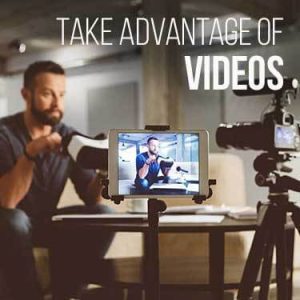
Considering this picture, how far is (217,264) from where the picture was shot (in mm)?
1947

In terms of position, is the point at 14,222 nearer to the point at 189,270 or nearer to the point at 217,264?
the point at 189,270

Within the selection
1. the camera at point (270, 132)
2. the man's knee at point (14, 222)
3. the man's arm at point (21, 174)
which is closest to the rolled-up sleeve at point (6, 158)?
the man's arm at point (21, 174)

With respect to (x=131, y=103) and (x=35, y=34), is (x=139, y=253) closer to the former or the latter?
(x=35, y=34)

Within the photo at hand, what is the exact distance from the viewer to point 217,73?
238cm

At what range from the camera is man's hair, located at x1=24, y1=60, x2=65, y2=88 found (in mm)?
2871

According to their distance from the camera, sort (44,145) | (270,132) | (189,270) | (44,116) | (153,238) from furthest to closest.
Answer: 1. (44,116)
2. (44,145)
3. (189,270)
4. (270,132)
5. (153,238)

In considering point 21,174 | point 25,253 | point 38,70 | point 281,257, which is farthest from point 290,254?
point 38,70

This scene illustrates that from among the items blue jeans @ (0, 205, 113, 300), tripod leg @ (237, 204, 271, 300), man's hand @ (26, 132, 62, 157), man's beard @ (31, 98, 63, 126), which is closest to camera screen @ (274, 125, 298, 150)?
tripod leg @ (237, 204, 271, 300)

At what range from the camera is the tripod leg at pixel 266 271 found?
77.8 inches

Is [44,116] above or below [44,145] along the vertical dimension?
above

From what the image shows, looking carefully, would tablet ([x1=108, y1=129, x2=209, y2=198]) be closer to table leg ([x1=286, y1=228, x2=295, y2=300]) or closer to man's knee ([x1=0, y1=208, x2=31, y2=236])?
table leg ([x1=286, y1=228, x2=295, y2=300])

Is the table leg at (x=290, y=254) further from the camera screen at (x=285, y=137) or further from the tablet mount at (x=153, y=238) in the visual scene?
the tablet mount at (x=153, y=238)

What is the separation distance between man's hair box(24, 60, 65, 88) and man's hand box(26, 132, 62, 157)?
0.27 m

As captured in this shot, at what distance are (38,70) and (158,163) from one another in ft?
4.44
